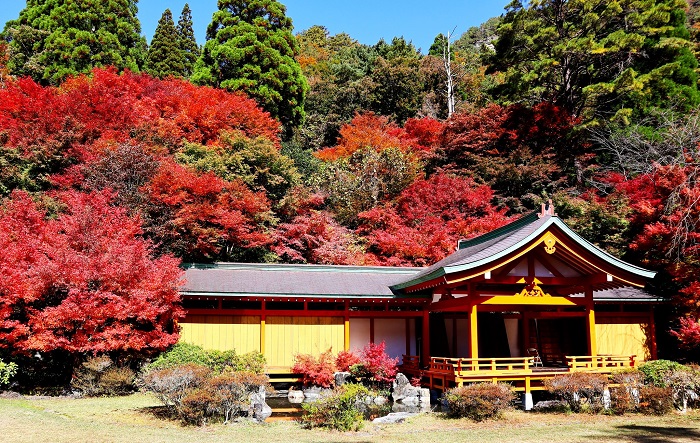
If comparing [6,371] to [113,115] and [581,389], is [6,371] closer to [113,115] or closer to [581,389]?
[113,115]

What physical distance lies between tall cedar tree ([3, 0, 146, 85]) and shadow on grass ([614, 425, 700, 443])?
3359cm

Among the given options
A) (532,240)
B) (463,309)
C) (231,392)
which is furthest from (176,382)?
(532,240)

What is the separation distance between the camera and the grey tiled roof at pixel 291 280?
16750 millimetres

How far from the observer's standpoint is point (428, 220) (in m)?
24.1

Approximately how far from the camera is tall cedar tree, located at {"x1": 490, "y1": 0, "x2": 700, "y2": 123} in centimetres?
2833

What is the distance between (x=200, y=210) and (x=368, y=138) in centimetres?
1564

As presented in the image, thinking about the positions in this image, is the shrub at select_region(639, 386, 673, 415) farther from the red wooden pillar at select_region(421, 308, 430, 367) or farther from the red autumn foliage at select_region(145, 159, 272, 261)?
the red autumn foliage at select_region(145, 159, 272, 261)

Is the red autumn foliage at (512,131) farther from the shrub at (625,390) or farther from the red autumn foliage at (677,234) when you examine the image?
the shrub at (625,390)

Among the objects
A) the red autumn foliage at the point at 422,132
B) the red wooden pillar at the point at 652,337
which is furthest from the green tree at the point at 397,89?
the red wooden pillar at the point at 652,337

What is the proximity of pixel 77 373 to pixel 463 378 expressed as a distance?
34.2 feet

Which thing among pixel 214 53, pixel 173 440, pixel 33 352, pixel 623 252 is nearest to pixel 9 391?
pixel 33 352

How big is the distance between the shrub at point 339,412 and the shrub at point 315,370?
4251 mm

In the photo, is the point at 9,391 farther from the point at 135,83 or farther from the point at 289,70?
the point at 289,70

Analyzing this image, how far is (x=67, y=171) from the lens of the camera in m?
22.3
